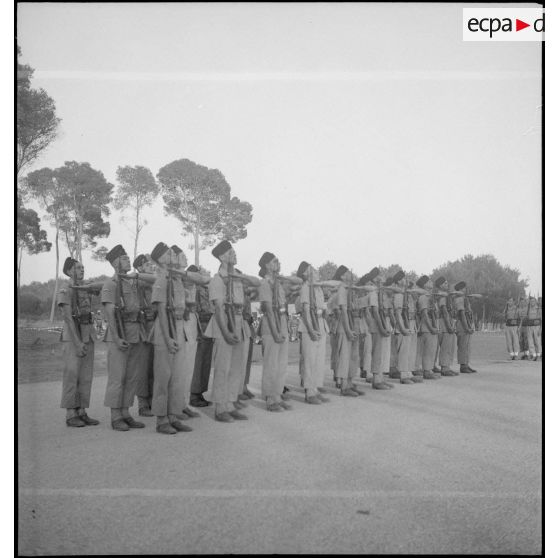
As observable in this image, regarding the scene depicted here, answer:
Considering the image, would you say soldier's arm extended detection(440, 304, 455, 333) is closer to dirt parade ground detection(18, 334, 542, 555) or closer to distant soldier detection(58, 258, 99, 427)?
dirt parade ground detection(18, 334, 542, 555)

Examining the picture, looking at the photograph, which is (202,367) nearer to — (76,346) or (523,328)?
(76,346)

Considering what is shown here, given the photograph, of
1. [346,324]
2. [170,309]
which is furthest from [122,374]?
[346,324]

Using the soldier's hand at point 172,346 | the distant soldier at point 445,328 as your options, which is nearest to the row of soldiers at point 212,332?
the soldier's hand at point 172,346

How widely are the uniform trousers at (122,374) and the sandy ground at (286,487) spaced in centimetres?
38

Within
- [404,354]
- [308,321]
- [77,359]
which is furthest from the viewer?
[404,354]

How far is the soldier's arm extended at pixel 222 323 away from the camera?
22.6 ft

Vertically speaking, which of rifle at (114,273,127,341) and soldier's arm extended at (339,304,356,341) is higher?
rifle at (114,273,127,341)

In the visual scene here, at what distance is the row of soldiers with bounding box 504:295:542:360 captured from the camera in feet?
51.6

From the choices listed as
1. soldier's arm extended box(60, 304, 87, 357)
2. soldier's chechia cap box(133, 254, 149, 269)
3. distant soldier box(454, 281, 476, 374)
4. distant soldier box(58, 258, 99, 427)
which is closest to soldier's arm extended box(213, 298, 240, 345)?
soldier's chechia cap box(133, 254, 149, 269)

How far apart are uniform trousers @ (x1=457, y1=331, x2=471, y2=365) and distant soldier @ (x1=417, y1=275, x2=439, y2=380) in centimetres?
118

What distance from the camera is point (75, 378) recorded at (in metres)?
6.61

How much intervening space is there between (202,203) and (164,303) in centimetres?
132

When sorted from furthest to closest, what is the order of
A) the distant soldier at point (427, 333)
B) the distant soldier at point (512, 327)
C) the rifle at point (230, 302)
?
1. the distant soldier at point (512, 327)
2. the distant soldier at point (427, 333)
3. the rifle at point (230, 302)

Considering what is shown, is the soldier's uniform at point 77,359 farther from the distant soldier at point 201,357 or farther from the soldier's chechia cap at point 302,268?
the soldier's chechia cap at point 302,268
